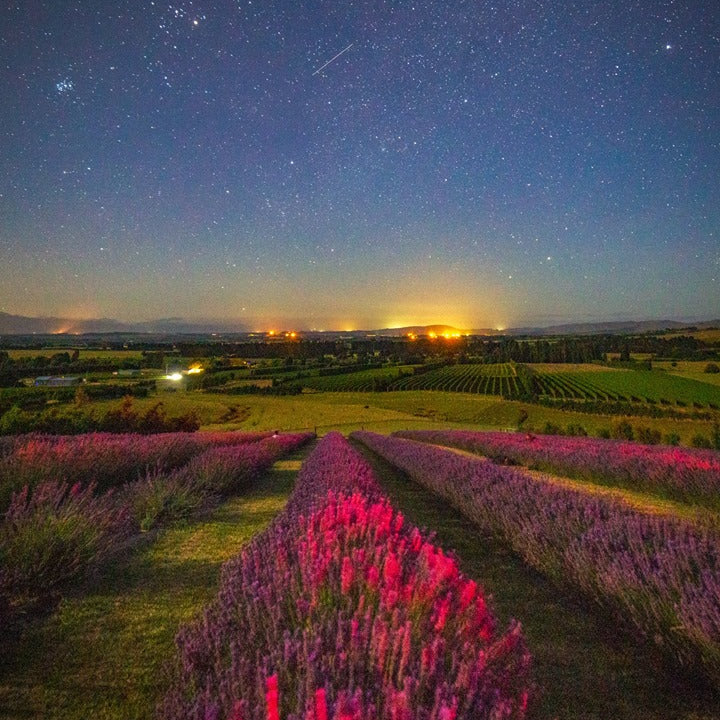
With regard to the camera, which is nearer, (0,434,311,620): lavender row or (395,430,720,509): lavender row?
(0,434,311,620): lavender row

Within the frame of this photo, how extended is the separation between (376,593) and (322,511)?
3.97ft

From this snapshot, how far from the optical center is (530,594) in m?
3.55

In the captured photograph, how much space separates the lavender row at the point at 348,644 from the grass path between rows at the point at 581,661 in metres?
0.35

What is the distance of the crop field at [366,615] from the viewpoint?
4.99ft

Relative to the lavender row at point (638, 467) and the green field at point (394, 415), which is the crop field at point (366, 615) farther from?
the green field at point (394, 415)

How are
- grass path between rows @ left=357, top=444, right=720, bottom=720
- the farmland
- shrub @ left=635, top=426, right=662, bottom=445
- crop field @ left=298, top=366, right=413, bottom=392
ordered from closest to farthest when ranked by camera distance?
grass path between rows @ left=357, top=444, right=720, bottom=720 < shrub @ left=635, top=426, right=662, bottom=445 < the farmland < crop field @ left=298, top=366, right=413, bottom=392

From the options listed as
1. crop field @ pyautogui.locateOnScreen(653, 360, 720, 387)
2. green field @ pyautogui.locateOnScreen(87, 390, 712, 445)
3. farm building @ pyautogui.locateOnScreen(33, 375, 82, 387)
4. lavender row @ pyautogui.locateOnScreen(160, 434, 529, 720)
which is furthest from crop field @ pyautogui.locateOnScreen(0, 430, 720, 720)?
crop field @ pyautogui.locateOnScreen(653, 360, 720, 387)

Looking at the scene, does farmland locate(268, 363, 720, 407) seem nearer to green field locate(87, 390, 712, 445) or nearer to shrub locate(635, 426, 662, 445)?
green field locate(87, 390, 712, 445)

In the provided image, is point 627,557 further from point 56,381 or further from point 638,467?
point 56,381

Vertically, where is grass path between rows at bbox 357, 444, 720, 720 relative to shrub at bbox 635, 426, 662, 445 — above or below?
above

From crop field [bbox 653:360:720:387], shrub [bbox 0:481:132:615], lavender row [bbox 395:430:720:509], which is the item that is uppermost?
shrub [bbox 0:481:132:615]

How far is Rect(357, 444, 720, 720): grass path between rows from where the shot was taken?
7.12 ft

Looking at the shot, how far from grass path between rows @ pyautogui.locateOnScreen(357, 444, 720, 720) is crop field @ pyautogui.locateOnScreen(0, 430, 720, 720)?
0.01 meters

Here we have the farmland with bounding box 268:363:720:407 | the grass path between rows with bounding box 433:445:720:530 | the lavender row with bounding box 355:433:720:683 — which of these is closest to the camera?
the lavender row with bounding box 355:433:720:683
